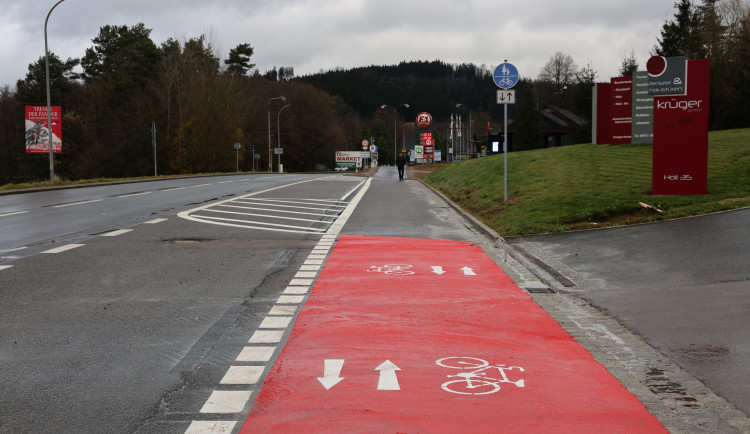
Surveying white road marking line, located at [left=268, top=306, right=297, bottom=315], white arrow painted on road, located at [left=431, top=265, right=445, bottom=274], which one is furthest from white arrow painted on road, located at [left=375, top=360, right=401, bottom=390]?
white arrow painted on road, located at [left=431, top=265, right=445, bottom=274]

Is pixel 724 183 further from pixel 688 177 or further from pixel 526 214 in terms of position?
pixel 526 214

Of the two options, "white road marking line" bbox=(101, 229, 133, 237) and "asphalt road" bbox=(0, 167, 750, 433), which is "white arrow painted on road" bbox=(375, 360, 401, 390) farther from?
"white road marking line" bbox=(101, 229, 133, 237)

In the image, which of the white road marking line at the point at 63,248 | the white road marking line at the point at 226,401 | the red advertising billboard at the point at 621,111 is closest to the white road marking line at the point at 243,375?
the white road marking line at the point at 226,401

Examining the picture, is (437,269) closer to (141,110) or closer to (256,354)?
(256,354)

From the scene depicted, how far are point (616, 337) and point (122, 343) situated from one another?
424 cm

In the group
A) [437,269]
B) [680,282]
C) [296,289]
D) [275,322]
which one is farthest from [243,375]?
[680,282]

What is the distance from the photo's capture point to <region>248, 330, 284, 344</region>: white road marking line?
20.2 feet

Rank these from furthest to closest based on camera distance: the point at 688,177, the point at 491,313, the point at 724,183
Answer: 1. the point at 724,183
2. the point at 688,177
3. the point at 491,313

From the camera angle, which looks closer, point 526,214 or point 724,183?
point 526,214

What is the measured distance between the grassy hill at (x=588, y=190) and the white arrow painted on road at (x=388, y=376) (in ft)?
31.2

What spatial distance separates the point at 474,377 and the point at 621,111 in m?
33.0

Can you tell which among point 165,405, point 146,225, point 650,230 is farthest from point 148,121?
point 165,405

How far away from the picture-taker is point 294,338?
20.7 feet

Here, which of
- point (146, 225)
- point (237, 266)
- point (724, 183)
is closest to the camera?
point (237, 266)
